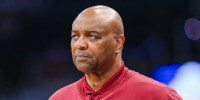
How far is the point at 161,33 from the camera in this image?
17.7 ft

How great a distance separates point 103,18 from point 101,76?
323 mm

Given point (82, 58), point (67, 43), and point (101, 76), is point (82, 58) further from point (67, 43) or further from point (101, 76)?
point (67, 43)

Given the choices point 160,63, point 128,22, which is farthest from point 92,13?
point 128,22

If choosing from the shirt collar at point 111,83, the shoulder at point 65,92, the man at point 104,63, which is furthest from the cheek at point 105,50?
the shoulder at point 65,92

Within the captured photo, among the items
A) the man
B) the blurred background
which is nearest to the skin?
the man

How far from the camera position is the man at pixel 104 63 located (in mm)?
1948

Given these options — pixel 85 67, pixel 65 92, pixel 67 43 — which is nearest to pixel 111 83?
pixel 85 67

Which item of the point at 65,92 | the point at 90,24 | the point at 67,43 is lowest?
the point at 67,43

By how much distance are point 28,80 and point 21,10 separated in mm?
1245

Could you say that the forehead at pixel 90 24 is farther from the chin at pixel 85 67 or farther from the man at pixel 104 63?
the chin at pixel 85 67

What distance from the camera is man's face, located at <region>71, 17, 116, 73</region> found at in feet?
6.38

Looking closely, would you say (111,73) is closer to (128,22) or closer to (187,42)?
(187,42)

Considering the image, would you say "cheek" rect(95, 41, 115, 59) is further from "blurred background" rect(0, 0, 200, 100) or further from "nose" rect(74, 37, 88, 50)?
"blurred background" rect(0, 0, 200, 100)

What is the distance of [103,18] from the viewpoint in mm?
1999
